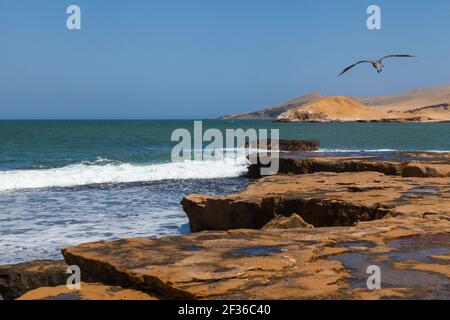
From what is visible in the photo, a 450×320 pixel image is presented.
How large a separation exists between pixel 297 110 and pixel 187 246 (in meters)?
120

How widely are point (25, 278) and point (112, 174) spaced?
15.4 metres

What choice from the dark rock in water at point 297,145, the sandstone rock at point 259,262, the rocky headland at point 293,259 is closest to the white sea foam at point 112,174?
the dark rock in water at point 297,145

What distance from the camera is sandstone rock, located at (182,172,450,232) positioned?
747cm

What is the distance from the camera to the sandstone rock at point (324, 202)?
7.47m

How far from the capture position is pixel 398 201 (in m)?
7.68

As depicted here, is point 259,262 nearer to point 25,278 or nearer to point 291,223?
point 291,223

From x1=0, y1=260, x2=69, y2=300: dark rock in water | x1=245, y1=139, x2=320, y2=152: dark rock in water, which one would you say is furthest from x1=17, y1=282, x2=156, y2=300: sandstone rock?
A: x1=245, y1=139, x2=320, y2=152: dark rock in water

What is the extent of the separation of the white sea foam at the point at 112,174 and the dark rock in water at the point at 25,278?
11.9 metres

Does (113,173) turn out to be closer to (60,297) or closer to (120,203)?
(120,203)

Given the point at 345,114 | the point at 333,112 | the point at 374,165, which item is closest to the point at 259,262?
the point at 374,165

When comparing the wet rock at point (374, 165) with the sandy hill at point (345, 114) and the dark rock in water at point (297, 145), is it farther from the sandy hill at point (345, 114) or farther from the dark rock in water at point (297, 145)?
the sandy hill at point (345, 114)

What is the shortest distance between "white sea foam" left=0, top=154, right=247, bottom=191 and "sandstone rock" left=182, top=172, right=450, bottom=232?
1062cm

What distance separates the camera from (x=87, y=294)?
3945mm

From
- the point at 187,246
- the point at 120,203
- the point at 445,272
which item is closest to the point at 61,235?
the point at 120,203
